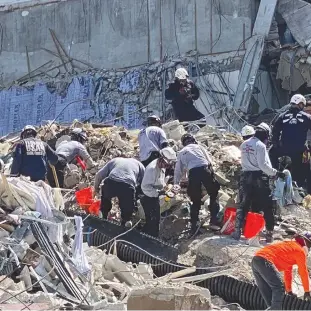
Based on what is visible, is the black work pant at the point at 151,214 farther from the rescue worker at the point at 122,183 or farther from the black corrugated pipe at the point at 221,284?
the black corrugated pipe at the point at 221,284

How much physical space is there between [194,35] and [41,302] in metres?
13.0

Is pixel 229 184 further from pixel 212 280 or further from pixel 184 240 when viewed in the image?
pixel 212 280

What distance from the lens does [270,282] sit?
9062 mm

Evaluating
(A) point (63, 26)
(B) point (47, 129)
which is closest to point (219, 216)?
(B) point (47, 129)

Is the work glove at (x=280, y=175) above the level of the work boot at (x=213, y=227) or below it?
above

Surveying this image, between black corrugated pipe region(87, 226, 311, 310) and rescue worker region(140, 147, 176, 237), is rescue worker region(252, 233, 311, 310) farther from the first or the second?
rescue worker region(140, 147, 176, 237)

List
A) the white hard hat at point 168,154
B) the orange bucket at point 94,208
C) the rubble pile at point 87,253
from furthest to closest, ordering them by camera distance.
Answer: the orange bucket at point 94,208
the white hard hat at point 168,154
the rubble pile at point 87,253

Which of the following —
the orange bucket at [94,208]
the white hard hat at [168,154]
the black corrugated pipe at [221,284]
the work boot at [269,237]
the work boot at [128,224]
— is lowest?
the black corrugated pipe at [221,284]

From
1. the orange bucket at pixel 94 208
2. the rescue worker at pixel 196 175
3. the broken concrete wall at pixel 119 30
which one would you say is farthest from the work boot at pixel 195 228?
the broken concrete wall at pixel 119 30

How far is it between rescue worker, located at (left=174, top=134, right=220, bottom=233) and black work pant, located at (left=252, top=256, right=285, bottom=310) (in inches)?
112

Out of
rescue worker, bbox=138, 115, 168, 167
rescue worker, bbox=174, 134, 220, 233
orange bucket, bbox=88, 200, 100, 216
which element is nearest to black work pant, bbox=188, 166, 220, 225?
rescue worker, bbox=174, 134, 220, 233

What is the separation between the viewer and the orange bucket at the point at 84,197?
1297cm

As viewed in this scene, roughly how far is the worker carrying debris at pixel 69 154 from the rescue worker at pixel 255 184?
2.78m

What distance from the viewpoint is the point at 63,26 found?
22.5m
